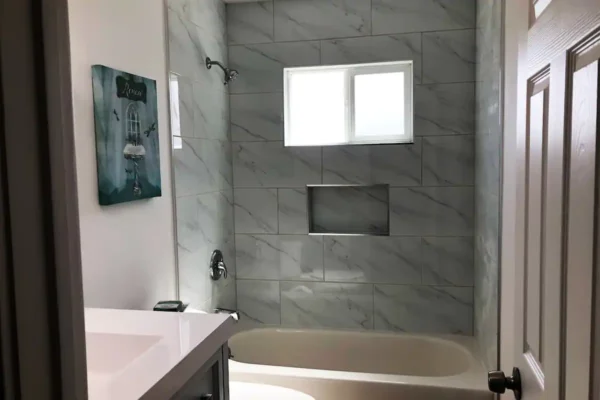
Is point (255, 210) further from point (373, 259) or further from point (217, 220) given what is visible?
point (373, 259)

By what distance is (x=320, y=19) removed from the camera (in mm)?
3199

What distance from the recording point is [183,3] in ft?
8.98

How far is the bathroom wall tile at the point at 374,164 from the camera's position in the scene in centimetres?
314

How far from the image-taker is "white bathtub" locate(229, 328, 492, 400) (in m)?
2.51

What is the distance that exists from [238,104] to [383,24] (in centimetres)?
101

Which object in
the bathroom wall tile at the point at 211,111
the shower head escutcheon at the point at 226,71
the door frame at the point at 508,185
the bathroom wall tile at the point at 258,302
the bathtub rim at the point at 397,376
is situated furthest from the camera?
the bathroom wall tile at the point at 258,302

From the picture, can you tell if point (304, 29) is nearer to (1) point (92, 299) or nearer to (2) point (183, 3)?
(2) point (183, 3)

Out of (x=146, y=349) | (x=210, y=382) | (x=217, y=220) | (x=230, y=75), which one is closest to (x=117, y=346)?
(x=146, y=349)

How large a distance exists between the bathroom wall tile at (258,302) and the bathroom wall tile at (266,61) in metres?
1.25

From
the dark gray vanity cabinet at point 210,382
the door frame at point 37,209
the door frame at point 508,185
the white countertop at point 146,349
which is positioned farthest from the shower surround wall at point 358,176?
the door frame at point 37,209

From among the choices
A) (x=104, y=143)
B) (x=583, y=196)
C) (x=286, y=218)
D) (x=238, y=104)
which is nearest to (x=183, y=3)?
(x=238, y=104)

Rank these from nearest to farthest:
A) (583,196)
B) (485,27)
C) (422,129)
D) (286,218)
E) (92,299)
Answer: (583,196) → (92,299) → (485,27) → (422,129) → (286,218)

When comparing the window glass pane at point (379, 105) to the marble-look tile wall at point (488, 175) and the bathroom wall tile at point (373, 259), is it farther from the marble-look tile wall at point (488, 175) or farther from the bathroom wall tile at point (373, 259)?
the bathroom wall tile at point (373, 259)

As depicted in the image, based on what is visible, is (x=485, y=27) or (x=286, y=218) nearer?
(x=485, y=27)
